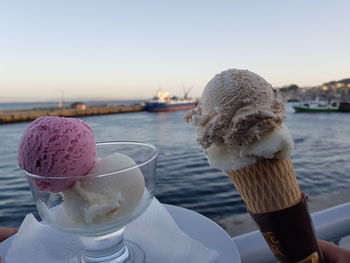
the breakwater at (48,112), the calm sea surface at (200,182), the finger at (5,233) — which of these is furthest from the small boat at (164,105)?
the finger at (5,233)

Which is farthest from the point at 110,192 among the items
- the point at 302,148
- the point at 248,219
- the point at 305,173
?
the point at 302,148

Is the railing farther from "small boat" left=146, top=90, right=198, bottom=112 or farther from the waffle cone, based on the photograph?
"small boat" left=146, top=90, right=198, bottom=112

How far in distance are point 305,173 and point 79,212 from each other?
A: 4.65m

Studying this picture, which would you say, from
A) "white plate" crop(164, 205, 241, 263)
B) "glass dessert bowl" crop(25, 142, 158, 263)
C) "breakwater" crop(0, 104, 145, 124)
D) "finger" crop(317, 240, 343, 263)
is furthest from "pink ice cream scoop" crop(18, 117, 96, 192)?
"breakwater" crop(0, 104, 145, 124)

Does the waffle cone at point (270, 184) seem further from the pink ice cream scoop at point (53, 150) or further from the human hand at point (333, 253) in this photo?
the pink ice cream scoop at point (53, 150)

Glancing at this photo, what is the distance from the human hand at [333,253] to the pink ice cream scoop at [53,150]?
624 millimetres

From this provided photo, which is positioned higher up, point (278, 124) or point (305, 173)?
point (278, 124)

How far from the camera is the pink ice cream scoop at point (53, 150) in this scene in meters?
0.55

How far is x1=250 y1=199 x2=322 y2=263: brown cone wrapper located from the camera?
1.72 ft

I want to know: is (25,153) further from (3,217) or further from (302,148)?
(302,148)

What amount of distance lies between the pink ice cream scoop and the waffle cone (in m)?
0.37

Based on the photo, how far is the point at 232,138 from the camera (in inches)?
19.8

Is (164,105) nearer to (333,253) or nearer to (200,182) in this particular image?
(200,182)

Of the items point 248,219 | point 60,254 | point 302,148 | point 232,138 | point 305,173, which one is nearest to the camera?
point 232,138
